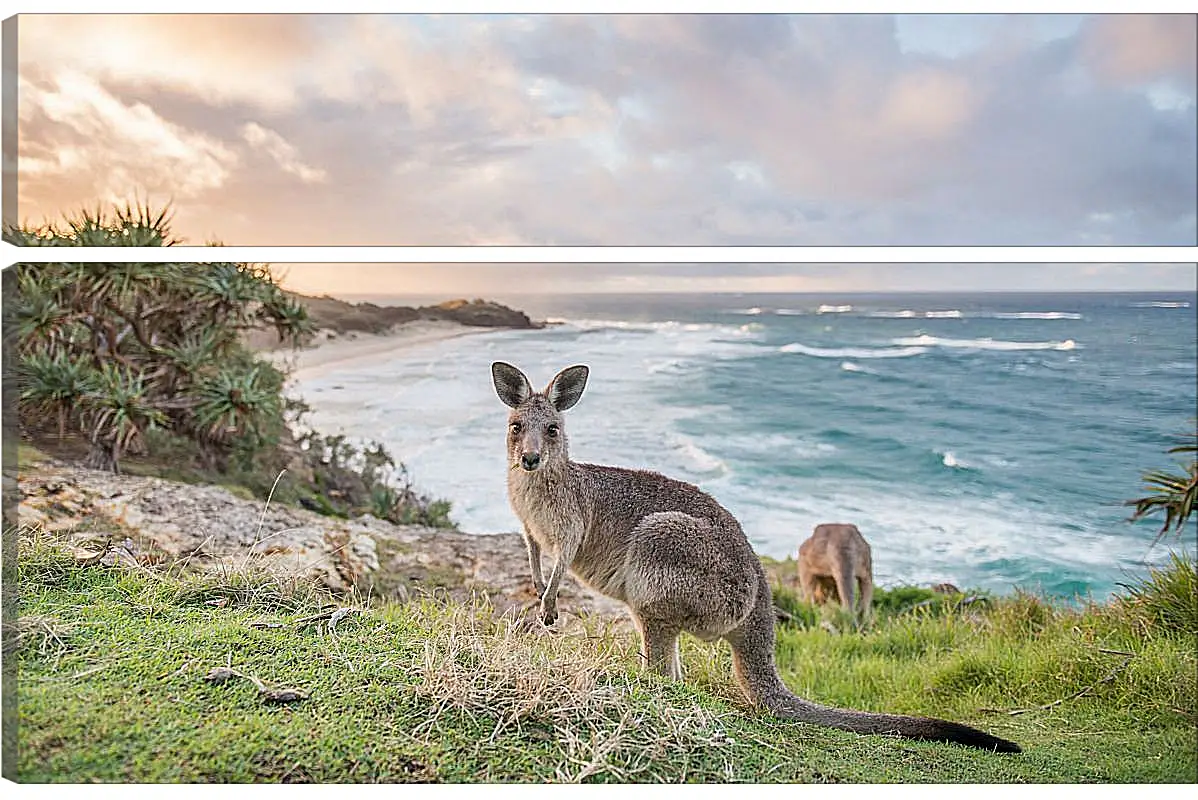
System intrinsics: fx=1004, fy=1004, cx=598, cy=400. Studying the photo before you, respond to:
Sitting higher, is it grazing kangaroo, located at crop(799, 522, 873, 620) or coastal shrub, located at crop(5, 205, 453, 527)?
coastal shrub, located at crop(5, 205, 453, 527)

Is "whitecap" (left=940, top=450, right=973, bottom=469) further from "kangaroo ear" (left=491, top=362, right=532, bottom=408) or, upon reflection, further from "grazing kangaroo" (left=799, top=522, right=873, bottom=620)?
"kangaroo ear" (left=491, top=362, right=532, bottom=408)

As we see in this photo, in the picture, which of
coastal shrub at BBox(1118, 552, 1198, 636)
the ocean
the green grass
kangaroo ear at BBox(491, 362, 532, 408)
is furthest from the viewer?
the ocean

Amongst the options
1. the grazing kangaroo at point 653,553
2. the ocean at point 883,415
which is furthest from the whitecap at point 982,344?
the grazing kangaroo at point 653,553

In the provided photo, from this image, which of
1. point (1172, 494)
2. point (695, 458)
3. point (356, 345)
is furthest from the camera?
point (356, 345)

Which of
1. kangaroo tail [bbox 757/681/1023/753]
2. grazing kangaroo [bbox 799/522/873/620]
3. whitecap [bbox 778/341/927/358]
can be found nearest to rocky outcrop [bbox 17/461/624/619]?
grazing kangaroo [bbox 799/522/873/620]

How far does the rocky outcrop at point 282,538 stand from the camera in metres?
2.88

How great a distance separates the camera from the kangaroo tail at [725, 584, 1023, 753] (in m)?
2.11

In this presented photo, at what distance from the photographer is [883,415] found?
11.7 feet

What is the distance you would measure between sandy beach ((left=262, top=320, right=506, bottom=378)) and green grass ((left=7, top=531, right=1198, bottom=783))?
3.18ft

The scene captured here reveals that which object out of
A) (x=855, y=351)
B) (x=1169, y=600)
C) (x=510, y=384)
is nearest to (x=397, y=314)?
(x=510, y=384)

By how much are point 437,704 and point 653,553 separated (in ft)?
1.82

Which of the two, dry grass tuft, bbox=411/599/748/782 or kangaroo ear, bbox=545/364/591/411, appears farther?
kangaroo ear, bbox=545/364/591/411

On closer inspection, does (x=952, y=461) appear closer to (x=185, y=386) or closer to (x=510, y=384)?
(x=510, y=384)

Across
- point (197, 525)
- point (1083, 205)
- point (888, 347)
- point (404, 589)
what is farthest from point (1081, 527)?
point (197, 525)
